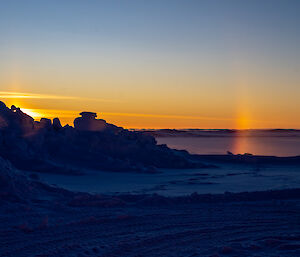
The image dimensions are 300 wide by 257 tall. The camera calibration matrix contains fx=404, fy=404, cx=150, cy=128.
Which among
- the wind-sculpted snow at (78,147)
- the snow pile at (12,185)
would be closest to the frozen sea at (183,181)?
the wind-sculpted snow at (78,147)

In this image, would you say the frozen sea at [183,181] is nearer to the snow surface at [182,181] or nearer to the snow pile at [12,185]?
the snow surface at [182,181]

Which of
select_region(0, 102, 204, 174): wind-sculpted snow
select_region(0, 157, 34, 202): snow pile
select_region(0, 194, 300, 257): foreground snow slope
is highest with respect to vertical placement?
select_region(0, 102, 204, 174): wind-sculpted snow

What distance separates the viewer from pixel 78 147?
19.8 metres

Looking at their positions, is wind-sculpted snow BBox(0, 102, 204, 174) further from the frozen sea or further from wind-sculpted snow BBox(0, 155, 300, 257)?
wind-sculpted snow BBox(0, 155, 300, 257)

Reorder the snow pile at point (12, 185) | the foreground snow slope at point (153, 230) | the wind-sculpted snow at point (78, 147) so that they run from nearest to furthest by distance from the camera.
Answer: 1. the foreground snow slope at point (153, 230)
2. the snow pile at point (12, 185)
3. the wind-sculpted snow at point (78, 147)

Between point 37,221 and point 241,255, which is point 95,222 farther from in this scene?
point 241,255

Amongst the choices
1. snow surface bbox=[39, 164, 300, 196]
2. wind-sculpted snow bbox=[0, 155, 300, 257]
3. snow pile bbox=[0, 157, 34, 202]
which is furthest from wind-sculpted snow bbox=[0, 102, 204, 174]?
wind-sculpted snow bbox=[0, 155, 300, 257]

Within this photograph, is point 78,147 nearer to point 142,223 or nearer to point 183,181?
point 183,181

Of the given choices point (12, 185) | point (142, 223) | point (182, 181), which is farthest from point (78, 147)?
point (142, 223)

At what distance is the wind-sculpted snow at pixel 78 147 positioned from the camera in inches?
697

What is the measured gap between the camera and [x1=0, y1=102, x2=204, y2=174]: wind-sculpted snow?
17703mm

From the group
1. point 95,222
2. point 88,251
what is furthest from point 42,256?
point 95,222

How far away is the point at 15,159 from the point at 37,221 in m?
9.81

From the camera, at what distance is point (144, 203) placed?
33.5 ft
